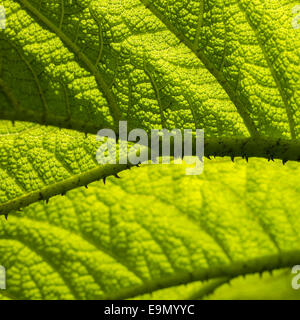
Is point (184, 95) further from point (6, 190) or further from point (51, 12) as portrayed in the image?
point (6, 190)

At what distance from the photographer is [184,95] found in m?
0.92

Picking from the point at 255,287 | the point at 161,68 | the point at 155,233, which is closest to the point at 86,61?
the point at 161,68

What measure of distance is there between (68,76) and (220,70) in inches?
11.7

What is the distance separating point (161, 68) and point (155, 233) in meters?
0.34

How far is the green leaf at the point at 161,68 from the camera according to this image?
0.89m

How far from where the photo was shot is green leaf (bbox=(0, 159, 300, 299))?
3.14 feet

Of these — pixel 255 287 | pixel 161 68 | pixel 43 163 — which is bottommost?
pixel 255 287

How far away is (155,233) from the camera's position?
3.20 feet

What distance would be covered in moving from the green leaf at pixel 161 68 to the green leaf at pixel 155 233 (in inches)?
3.5

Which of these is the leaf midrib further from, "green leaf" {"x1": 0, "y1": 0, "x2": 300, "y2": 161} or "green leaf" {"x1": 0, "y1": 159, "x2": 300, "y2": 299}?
"green leaf" {"x1": 0, "y1": 159, "x2": 300, "y2": 299}

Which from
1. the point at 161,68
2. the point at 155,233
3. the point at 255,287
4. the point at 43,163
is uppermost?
the point at 161,68

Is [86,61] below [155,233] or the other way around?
the other way around

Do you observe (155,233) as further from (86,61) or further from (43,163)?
(86,61)

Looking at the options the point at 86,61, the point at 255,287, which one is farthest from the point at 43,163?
the point at 255,287
